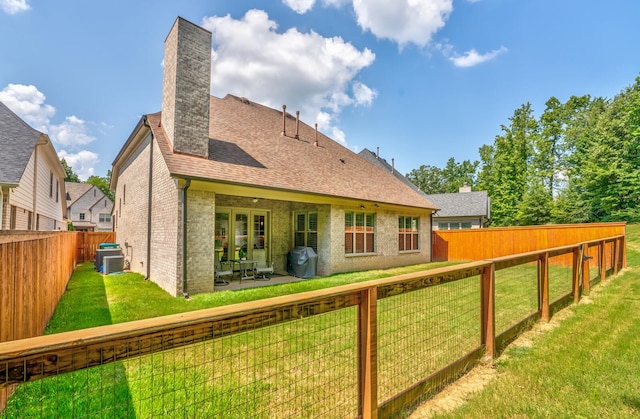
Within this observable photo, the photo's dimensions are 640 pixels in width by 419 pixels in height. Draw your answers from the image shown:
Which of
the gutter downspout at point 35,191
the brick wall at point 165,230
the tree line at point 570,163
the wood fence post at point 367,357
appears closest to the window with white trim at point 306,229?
the brick wall at point 165,230

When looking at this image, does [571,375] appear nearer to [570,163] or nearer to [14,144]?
[14,144]

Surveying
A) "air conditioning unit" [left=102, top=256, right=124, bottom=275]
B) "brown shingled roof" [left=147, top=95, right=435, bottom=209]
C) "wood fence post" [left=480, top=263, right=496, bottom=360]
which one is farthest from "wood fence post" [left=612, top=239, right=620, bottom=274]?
"air conditioning unit" [left=102, top=256, right=124, bottom=275]

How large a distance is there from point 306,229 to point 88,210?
42.2 meters

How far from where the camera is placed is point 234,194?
8.73 m

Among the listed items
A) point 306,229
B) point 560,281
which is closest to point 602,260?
point 560,281

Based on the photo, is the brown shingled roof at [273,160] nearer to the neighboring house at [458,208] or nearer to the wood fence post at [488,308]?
the wood fence post at [488,308]

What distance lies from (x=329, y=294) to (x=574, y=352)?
3.65 meters

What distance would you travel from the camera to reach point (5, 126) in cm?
1083

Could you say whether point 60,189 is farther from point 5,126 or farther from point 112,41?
point 112,41

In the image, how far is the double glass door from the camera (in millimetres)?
10148

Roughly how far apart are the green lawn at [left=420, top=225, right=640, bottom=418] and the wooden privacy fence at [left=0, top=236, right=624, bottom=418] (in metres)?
0.33

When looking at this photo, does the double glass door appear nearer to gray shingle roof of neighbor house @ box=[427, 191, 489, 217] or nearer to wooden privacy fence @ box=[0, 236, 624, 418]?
wooden privacy fence @ box=[0, 236, 624, 418]

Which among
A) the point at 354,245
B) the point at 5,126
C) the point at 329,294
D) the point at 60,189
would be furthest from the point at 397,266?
the point at 60,189

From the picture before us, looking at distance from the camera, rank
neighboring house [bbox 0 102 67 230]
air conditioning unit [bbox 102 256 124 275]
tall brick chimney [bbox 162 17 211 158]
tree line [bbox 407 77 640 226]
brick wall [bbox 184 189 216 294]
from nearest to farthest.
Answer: brick wall [bbox 184 189 216 294], tall brick chimney [bbox 162 17 211 158], neighboring house [bbox 0 102 67 230], air conditioning unit [bbox 102 256 124 275], tree line [bbox 407 77 640 226]
